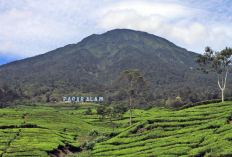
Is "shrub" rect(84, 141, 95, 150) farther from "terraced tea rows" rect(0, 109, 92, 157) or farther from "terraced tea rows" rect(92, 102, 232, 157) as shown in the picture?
"terraced tea rows" rect(92, 102, 232, 157)

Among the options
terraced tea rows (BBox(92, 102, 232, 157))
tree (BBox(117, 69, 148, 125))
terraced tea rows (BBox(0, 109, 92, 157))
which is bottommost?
terraced tea rows (BBox(0, 109, 92, 157))

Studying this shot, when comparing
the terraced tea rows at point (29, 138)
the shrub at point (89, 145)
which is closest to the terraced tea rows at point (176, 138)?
the shrub at point (89, 145)

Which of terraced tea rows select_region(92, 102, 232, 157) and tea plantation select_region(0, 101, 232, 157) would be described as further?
tea plantation select_region(0, 101, 232, 157)

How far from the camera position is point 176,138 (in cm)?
2531

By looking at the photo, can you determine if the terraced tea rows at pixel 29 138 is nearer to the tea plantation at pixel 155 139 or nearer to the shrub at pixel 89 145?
the tea plantation at pixel 155 139

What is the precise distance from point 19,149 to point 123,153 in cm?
1549

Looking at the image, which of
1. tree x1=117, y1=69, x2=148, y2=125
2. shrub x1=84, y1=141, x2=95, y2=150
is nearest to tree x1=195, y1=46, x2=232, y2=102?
tree x1=117, y1=69, x2=148, y2=125

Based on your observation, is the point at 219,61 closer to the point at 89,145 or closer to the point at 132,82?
the point at 132,82

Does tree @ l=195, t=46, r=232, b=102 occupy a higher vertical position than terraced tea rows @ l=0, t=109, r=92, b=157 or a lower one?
higher

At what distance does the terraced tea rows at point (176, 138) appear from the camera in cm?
2018

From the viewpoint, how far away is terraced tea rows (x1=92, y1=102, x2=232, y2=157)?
20.2 metres

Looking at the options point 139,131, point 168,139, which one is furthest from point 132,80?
point 168,139

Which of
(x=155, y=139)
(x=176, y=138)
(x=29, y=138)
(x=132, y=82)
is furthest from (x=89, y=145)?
(x=132, y=82)

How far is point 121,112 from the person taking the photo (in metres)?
75.8
